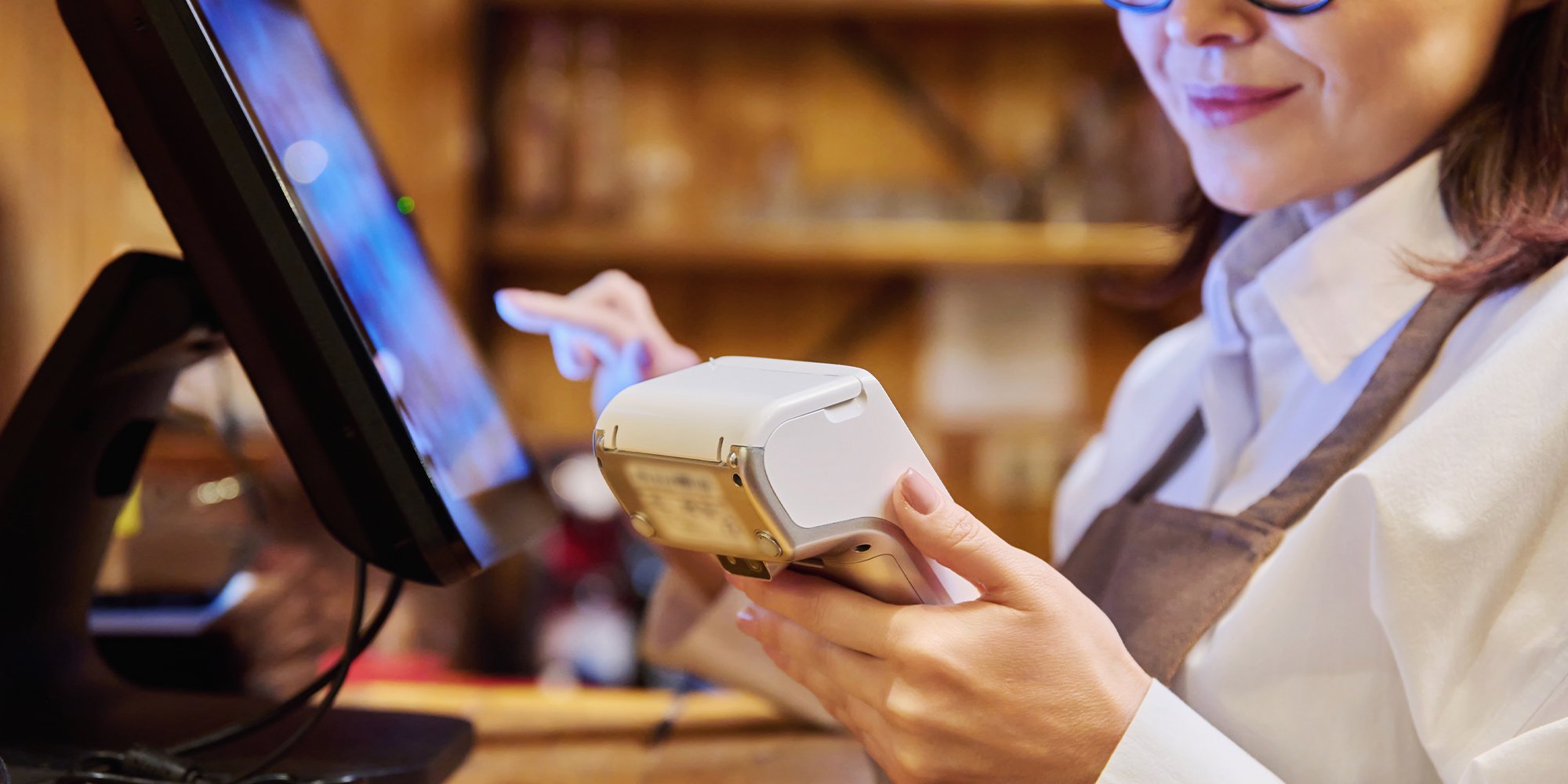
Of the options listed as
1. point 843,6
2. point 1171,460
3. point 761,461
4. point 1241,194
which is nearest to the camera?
Result: point 761,461

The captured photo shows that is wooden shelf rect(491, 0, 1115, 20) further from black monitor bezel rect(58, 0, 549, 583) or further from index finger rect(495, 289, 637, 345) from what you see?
black monitor bezel rect(58, 0, 549, 583)

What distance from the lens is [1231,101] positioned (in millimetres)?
687

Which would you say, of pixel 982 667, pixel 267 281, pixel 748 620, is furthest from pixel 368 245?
pixel 982 667

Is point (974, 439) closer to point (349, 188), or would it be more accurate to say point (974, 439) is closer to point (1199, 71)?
point (1199, 71)

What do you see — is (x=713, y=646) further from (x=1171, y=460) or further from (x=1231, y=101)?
(x=1231, y=101)

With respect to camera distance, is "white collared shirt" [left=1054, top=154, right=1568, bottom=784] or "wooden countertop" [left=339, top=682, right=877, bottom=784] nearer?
"white collared shirt" [left=1054, top=154, right=1568, bottom=784]

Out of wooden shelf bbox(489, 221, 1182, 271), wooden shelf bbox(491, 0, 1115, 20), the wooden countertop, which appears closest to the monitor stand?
the wooden countertop

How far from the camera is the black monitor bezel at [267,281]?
46cm

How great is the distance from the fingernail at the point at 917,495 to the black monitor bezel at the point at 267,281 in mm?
Result: 206

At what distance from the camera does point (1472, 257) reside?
63cm

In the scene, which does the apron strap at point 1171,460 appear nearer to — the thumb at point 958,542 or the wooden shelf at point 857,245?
the thumb at point 958,542

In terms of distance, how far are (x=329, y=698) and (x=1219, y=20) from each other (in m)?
Answer: 0.59

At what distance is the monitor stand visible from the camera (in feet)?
1.89

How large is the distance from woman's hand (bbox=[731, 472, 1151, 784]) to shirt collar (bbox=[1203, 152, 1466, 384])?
11.1 inches
